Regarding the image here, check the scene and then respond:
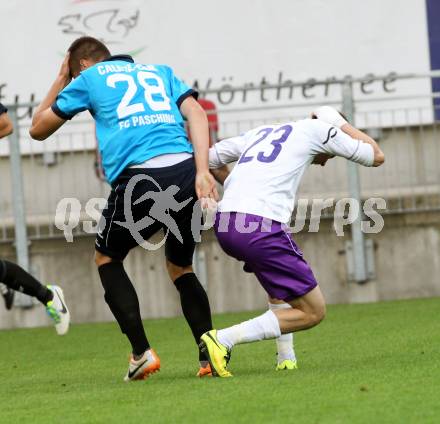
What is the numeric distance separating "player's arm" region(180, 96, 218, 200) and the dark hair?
20.7 inches

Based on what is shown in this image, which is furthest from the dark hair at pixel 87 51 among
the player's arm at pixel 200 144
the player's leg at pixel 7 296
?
the player's leg at pixel 7 296

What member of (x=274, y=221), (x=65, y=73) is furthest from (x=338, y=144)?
(x=65, y=73)

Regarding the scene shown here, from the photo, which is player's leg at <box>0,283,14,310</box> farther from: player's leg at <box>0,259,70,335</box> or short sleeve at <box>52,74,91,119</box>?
short sleeve at <box>52,74,91,119</box>

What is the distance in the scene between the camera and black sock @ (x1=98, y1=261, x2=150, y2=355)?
727 cm

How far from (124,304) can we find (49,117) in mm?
1056

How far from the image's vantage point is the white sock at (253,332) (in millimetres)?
6949

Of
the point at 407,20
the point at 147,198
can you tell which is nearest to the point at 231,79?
the point at 407,20

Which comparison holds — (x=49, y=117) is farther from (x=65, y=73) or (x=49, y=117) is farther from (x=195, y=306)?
(x=195, y=306)

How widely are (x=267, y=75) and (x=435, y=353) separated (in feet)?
20.4

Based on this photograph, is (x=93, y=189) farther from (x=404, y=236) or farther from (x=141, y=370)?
(x=141, y=370)

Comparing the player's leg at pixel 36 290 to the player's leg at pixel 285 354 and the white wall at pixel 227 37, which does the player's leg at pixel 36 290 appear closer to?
the player's leg at pixel 285 354

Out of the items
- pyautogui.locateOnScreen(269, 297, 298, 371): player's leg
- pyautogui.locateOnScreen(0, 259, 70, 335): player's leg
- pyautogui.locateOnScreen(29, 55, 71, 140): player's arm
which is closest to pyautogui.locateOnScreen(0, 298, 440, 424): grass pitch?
pyautogui.locateOnScreen(269, 297, 298, 371): player's leg

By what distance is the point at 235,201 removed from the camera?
6957mm

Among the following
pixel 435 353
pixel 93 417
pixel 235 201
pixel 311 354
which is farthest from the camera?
pixel 311 354
